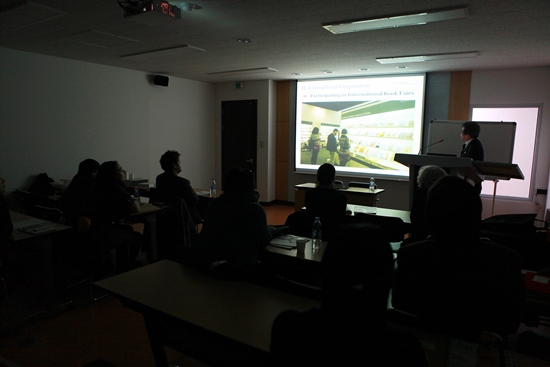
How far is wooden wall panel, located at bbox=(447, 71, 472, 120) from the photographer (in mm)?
6309

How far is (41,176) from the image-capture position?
550 cm

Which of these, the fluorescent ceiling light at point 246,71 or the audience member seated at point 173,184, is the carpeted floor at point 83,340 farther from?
the fluorescent ceiling light at point 246,71

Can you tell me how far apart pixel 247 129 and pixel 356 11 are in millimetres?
5281

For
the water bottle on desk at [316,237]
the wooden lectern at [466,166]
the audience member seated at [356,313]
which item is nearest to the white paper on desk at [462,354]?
the audience member seated at [356,313]

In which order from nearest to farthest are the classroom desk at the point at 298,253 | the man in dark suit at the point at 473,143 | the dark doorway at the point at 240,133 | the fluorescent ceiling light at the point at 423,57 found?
the classroom desk at the point at 298,253
the man in dark suit at the point at 473,143
the fluorescent ceiling light at the point at 423,57
the dark doorway at the point at 240,133

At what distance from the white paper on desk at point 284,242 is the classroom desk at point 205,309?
0.80 m

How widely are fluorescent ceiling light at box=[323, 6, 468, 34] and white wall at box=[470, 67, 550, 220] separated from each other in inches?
135

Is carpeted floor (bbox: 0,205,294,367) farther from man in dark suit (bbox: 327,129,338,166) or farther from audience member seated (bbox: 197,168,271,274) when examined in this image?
man in dark suit (bbox: 327,129,338,166)

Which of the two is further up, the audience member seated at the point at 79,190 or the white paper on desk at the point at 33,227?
the audience member seated at the point at 79,190

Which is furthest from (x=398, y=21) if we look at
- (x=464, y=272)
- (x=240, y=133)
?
(x=240, y=133)

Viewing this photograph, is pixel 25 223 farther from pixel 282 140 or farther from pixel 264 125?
pixel 282 140

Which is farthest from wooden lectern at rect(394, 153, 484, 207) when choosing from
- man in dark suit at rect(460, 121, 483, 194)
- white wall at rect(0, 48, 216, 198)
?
white wall at rect(0, 48, 216, 198)

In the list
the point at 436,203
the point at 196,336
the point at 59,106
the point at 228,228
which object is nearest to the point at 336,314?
the point at 436,203

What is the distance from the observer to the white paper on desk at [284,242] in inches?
107
